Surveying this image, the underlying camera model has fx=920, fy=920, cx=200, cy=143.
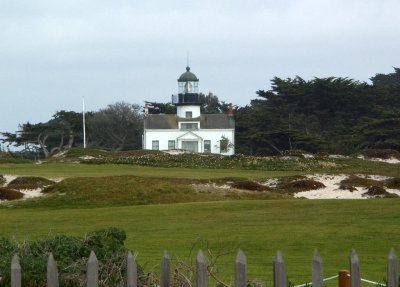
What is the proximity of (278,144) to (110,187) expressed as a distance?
54.3 metres

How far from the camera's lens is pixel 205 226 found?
22562mm

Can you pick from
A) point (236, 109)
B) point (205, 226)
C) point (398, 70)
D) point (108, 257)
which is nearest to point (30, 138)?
point (236, 109)

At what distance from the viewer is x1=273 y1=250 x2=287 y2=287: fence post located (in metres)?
7.19

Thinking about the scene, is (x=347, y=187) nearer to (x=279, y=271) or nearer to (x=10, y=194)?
(x=10, y=194)

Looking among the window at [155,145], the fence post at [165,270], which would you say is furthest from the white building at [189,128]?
the fence post at [165,270]

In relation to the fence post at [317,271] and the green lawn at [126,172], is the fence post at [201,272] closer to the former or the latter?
the fence post at [317,271]

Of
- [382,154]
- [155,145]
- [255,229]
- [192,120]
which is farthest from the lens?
[192,120]

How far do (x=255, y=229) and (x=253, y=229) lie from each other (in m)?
0.05

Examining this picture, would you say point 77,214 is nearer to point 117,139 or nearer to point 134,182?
point 134,182

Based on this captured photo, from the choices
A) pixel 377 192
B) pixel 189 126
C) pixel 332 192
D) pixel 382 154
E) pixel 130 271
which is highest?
pixel 189 126

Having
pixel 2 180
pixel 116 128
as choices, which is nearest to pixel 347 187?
pixel 2 180

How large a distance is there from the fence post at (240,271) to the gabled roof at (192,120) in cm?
8748

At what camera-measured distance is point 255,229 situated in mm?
21391

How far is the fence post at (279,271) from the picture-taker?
719cm
